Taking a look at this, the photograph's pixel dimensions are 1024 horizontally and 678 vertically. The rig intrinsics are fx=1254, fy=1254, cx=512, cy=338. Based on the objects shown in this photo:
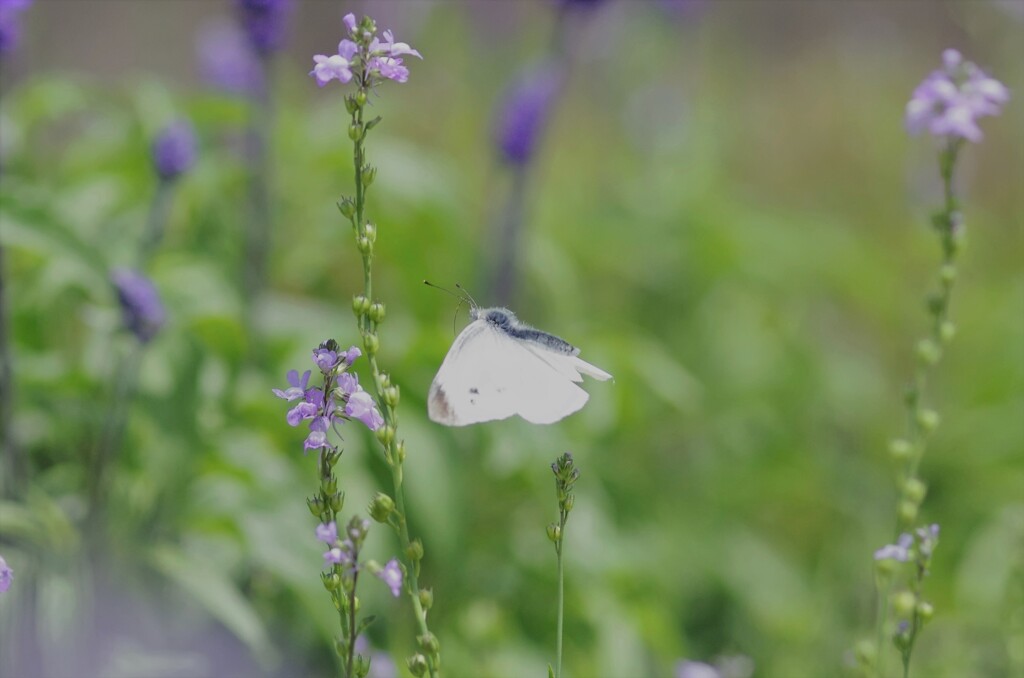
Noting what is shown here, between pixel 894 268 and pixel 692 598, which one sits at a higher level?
pixel 894 268

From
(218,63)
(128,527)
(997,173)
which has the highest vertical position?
(997,173)

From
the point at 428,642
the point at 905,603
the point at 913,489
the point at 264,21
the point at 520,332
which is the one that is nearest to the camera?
the point at 428,642

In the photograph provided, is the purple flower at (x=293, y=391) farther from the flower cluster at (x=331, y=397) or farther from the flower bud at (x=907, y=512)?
the flower bud at (x=907, y=512)

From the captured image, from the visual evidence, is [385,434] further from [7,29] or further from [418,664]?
[7,29]

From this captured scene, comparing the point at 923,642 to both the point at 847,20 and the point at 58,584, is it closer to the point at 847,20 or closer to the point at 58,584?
the point at 58,584

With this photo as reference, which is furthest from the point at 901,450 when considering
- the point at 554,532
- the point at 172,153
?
the point at 172,153

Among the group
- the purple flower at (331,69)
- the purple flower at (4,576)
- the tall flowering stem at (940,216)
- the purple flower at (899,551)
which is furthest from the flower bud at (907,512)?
the purple flower at (4,576)

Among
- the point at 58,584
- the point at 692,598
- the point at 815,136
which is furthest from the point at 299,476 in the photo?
the point at 815,136
